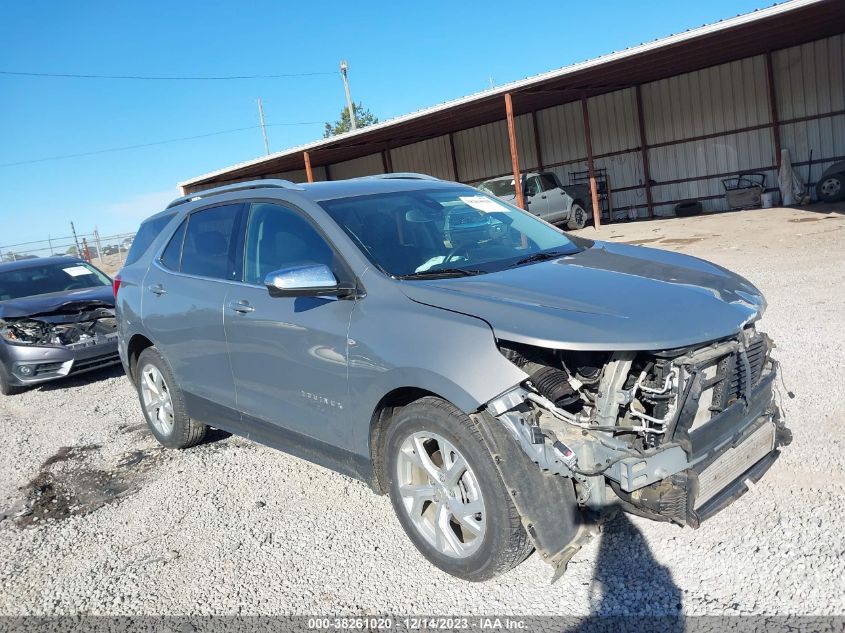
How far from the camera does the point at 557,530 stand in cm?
274

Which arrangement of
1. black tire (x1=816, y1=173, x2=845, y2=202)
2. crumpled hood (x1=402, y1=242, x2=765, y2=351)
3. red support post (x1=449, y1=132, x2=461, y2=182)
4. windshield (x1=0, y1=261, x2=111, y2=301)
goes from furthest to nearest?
red support post (x1=449, y1=132, x2=461, y2=182) < black tire (x1=816, y1=173, x2=845, y2=202) < windshield (x1=0, y1=261, x2=111, y2=301) < crumpled hood (x1=402, y1=242, x2=765, y2=351)

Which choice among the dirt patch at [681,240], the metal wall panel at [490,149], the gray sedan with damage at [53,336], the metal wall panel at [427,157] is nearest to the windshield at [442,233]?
the gray sedan with damage at [53,336]

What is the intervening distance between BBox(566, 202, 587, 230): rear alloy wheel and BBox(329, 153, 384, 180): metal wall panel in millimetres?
11031

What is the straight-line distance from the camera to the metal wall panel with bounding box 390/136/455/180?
27.6 meters

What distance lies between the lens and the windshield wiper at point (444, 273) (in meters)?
3.39

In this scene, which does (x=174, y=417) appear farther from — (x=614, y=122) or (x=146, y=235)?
(x=614, y=122)

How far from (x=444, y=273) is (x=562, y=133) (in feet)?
71.0

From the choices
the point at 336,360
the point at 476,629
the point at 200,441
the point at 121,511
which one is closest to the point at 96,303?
the point at 200,441

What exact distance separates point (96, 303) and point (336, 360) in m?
5.97

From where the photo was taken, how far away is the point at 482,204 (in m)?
4.44

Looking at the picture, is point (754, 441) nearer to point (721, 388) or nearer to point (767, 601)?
point (721, 388)

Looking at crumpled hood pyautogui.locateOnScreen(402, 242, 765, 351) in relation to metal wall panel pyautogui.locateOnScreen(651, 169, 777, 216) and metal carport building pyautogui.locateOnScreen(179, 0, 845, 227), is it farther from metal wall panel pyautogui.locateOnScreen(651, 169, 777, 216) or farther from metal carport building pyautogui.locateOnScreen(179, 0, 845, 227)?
metal wall panel pyautogui.locateOnScreen(651, 169, 777, 216)

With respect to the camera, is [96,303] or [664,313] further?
[96,303]

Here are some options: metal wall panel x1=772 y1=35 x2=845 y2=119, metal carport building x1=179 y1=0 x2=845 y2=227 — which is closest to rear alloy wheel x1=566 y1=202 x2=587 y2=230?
metal carport building x1=179 y1=0 x2=845 y2=227
